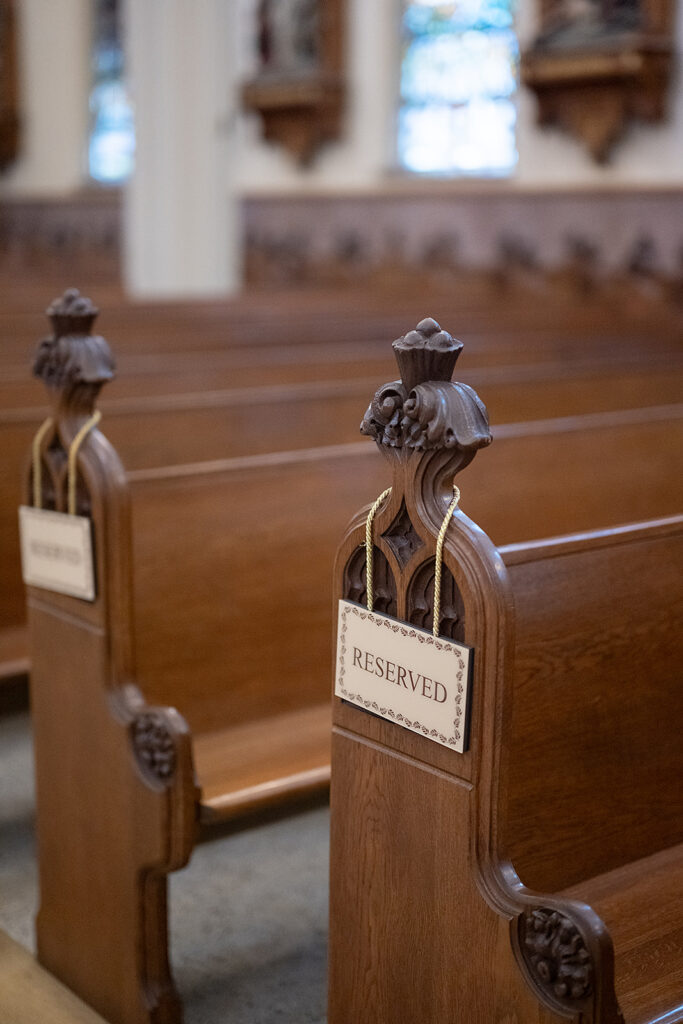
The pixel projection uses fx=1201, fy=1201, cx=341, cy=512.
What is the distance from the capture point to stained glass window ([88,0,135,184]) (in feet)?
31.6

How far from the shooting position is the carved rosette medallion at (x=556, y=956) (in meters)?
1.33

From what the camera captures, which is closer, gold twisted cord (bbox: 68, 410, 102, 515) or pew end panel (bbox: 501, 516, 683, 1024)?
pew end panel (bbox: 501, 516, 683, 1024)

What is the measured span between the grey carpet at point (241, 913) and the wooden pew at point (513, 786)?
526 mm

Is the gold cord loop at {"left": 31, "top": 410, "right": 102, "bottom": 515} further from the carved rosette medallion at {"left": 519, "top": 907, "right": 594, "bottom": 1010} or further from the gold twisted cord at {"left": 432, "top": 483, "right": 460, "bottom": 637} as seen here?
the carved rosette medallion at {"left": 519, "top": 907, "right": 594, "bottom": 1010}

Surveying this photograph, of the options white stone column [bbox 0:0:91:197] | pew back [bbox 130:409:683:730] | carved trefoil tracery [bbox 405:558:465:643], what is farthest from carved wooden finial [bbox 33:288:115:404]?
white stone column [bbox 0:0:91:197]

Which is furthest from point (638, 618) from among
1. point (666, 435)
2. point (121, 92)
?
point (121, 92)

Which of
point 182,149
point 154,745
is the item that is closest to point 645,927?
point 154,745

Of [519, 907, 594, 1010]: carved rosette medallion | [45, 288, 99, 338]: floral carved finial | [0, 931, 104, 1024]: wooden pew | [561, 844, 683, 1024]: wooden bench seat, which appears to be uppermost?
[45, 288, 99, 338]: floral carved finial

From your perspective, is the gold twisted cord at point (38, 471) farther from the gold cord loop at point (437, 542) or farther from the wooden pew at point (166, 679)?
the gold cord loop at point (437, 542)

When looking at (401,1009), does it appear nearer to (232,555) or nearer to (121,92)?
(232,555)

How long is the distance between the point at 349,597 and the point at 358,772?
0.79ft

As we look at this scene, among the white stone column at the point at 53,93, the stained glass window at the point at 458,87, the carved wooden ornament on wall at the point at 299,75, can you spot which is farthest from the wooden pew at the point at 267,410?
the white stone column at the point at 53,93

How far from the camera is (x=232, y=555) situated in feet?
7.45

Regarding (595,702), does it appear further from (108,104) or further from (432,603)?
(108,104)
